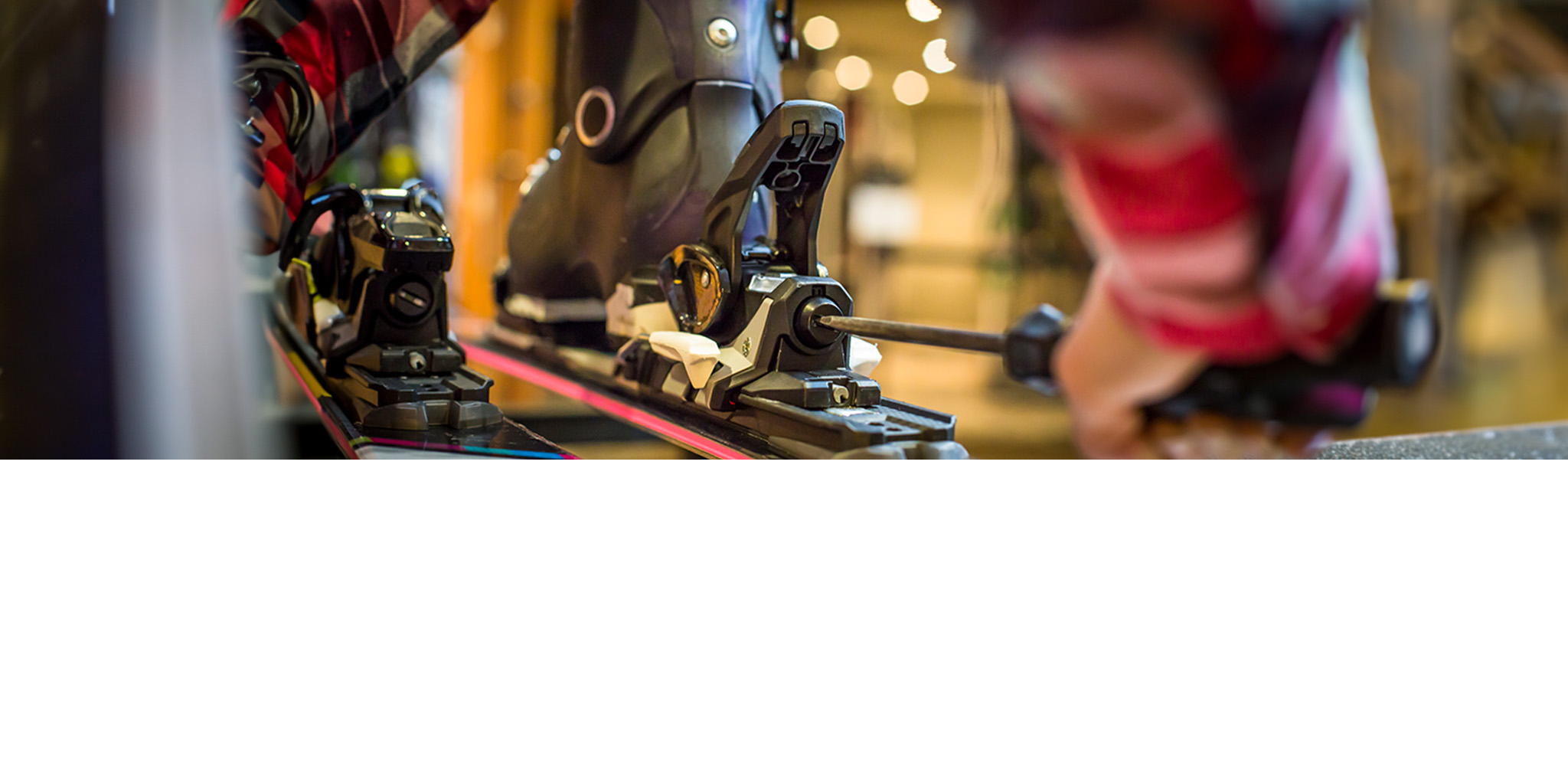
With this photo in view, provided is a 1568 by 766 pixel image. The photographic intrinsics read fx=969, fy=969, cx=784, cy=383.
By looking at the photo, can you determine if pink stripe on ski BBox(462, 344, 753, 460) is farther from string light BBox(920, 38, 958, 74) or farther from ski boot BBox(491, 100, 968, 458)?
string light BBox(920, 38, 958, 74)

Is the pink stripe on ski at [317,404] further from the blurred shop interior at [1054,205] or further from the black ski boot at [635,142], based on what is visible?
the black ski boot at [635,142]

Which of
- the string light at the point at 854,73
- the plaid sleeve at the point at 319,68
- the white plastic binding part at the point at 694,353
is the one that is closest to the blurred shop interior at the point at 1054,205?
the string light at the point at 854,73

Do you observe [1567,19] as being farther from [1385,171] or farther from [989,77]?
[989,77]

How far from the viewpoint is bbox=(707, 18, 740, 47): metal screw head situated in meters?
0.97

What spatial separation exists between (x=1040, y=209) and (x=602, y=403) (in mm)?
478

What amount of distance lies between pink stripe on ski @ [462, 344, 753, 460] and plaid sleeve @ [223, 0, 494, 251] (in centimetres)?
25

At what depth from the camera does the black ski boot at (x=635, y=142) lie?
96 centimetres

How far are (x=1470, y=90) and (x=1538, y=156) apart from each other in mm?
72

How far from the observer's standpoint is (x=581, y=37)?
111 cm

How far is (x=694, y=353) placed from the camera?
2.78 ft

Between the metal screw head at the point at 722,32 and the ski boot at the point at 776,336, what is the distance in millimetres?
192

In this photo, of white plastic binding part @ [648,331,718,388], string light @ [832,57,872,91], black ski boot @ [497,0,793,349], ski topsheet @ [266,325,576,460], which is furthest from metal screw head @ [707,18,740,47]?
ski topsheet @ [266,325,576,460]

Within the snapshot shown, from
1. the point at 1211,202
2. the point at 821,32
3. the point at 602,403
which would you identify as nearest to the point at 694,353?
the point at 602,403
